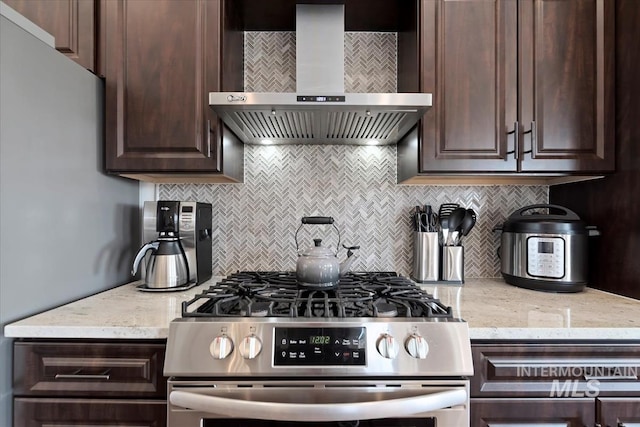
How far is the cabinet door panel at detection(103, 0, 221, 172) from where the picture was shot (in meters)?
1.31

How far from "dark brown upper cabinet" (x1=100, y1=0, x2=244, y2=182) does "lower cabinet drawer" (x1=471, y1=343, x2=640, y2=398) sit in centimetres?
121

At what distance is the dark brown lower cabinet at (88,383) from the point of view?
0.93m

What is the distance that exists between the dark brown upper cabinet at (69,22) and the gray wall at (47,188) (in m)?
0.13

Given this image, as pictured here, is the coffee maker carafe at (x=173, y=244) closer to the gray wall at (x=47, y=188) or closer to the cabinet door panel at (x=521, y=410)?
the gray wall at (x=47, y=188)

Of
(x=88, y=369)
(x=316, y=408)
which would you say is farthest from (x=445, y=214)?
(x=88, y=369)

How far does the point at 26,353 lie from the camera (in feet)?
3.04

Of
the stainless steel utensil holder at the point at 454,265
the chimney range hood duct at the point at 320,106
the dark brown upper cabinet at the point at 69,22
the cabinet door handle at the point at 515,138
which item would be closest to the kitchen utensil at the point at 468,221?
the stainless steel utensil holder at the point at 454,265

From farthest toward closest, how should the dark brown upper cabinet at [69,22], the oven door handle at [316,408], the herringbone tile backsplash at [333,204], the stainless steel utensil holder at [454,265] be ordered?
the herringbone tile backsplash at [333,204]
the stainless steel utensil holder at [454,265]
the dark brown upper cabinet at [69,22]
the oven door handle at [316,408]

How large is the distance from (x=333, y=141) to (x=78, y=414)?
1.37 metres

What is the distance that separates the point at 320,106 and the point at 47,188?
0.94 metres

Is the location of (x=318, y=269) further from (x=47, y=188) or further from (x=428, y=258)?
(x=47, y=188)

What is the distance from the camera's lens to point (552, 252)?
136 cm

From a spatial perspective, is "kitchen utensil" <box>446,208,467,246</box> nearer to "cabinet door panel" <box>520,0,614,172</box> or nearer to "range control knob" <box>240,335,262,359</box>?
"cabinet door panel" <box>520,0,614,172</box>

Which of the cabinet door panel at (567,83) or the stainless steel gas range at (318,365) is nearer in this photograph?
the stainless steel gas range at (318,365)
